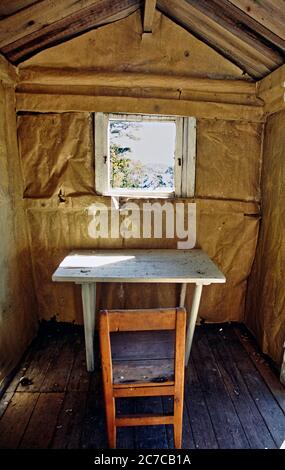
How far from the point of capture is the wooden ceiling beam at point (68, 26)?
7.09 ft

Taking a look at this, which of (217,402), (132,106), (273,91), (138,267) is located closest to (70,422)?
(217,402)

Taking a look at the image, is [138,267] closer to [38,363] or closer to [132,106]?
[38,363]

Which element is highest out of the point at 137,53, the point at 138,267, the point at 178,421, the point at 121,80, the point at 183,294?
the point at 137,53

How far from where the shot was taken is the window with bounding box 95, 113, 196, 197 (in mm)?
2670

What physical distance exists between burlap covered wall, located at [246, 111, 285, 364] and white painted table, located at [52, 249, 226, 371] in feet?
1.63

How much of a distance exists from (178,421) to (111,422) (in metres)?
0.33

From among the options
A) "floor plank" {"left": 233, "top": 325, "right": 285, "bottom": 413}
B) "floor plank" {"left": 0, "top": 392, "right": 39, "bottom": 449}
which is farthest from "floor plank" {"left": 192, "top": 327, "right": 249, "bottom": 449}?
"floor plank" {"left": 0, "top": 392, "right": 39, "bottom": 449}

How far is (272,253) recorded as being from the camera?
252cm

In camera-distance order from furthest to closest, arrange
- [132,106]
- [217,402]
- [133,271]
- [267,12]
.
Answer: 1. [132,106]
2. [133,271]
3. [217,402]
4. [267,12]

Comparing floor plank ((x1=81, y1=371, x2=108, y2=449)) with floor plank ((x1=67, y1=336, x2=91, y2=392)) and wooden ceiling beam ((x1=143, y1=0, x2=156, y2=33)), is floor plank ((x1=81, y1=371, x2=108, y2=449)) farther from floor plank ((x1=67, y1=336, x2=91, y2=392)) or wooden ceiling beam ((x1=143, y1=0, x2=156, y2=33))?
wooden ceiling beam ((x1=143, y1=0, x2=156, y2=33))

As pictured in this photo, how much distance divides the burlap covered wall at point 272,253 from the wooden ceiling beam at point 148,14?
1146 millimetres
